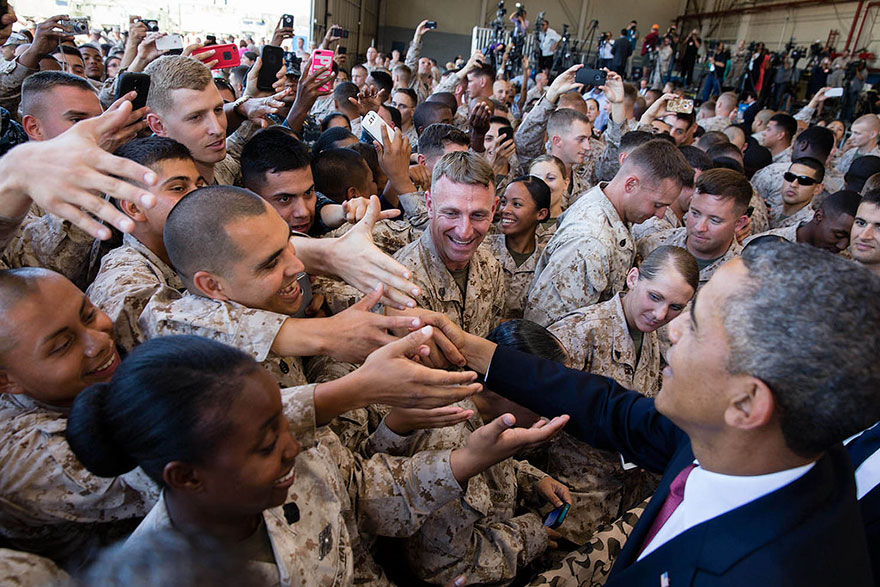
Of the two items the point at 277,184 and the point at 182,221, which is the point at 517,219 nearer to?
the point at 277,184

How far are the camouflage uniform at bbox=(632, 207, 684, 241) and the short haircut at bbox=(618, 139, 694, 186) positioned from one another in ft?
3.24

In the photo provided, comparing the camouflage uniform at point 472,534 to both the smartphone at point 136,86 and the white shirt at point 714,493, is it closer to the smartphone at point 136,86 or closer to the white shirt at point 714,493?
the white shirt at point 714,493

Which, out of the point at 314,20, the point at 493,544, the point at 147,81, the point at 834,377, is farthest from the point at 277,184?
the point at 314,20

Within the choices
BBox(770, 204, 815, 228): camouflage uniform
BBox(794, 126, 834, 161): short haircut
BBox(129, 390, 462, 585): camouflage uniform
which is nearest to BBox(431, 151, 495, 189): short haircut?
BBox(129, 390, 462, 585): camouflage uniform

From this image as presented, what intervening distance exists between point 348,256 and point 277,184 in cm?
105

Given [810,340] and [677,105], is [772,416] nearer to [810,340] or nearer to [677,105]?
[810,340]

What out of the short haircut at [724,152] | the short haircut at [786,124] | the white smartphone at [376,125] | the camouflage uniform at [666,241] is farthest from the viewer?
the short haircut at [786,124]

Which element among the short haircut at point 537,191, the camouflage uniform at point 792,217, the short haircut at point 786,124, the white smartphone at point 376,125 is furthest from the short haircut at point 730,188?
the short haircut at point 786,124

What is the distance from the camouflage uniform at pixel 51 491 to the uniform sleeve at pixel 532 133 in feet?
17.6

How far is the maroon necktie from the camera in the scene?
1475mm

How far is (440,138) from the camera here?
4.08 m

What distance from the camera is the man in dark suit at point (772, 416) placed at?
1067 mm

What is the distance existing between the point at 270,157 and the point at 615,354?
201cm

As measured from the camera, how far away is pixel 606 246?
3.12m
